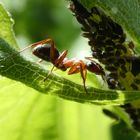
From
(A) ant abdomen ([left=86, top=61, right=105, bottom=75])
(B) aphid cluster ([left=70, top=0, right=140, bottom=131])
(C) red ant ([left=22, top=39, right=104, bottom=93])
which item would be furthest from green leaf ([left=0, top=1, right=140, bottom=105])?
(C) red ant ([left=22, top=39, right=104, bottom=93])

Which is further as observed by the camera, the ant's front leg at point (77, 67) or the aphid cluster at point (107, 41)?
the ant's front leg at point (77, 67)

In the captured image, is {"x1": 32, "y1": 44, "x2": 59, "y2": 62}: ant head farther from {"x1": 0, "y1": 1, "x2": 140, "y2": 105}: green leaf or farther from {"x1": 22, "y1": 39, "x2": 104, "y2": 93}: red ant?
{"x1": 0, "y1": 1, "x2": 140, "y2": 105}: green leaf

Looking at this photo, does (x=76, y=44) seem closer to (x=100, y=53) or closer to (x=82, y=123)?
(x=82, y=123)

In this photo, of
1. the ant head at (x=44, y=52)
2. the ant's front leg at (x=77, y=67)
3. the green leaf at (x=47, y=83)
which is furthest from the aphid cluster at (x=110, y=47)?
the ant head at (x=44, y=52)

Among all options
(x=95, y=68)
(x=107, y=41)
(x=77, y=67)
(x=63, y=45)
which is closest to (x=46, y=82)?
(x=107, y=41)

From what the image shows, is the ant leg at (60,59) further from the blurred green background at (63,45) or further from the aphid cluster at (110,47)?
the aphid cluster at (110,47)

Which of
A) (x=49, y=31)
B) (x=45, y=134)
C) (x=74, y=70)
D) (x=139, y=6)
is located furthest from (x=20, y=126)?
(x=49, y=31)

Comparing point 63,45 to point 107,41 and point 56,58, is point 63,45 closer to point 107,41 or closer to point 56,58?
point 56,58

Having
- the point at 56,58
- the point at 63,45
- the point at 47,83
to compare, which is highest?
the point at 63,45
